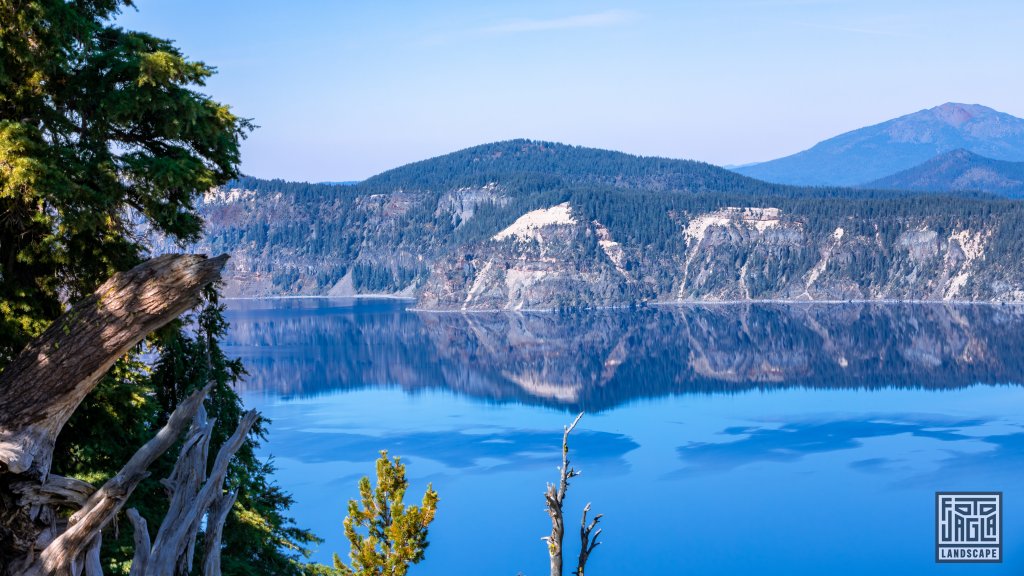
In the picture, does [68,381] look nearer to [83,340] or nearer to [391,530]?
[83,340]

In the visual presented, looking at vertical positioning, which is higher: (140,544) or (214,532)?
(140,544)

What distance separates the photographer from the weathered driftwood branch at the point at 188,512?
344 inches

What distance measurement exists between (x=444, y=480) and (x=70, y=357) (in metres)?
58.8

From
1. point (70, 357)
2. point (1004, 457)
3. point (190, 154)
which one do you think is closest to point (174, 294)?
point (70, 357)

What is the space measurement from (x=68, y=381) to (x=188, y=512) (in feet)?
5.72

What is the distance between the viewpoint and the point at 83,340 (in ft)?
26.2

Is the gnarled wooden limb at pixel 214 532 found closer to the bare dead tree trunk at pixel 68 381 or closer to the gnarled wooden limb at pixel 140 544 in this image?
the gnarled wooden limb at pixel 140 544

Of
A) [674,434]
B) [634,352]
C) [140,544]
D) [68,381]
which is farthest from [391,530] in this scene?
[634,352]

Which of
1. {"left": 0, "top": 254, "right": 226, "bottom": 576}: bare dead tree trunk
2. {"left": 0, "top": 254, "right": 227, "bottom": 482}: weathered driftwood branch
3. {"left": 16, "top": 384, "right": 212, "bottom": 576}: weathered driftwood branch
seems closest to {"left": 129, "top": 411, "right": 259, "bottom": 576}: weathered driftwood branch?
{"left": 16, "top": 384, "right": 212, "bottom": 576}: weathered driftwood branch

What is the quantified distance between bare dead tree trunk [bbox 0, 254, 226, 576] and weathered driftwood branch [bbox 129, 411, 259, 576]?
0.62 m

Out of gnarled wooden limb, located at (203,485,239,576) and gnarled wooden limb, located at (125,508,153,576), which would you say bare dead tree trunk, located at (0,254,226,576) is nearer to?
gnarled wooden limb, located at (125,508,153,576)

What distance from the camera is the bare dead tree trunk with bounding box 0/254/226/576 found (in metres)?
7.95

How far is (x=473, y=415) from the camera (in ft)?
310

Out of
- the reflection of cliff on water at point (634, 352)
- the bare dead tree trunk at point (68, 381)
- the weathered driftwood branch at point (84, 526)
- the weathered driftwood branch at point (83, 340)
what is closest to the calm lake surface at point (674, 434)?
the reflection of cliff on water at point (634, 352)
